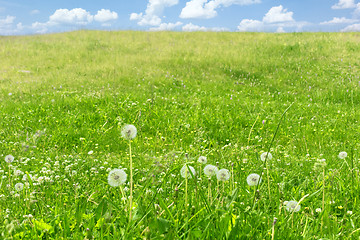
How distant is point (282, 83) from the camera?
1389cm

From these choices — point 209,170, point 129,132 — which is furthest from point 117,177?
point 209,170

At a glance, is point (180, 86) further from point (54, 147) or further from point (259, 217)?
point (259, 217)

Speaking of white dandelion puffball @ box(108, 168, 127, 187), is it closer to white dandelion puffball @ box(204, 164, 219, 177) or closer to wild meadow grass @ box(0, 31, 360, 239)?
wild meadow grass @ box(0, 31, 360, 239)

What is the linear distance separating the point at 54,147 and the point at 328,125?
700 centimetres

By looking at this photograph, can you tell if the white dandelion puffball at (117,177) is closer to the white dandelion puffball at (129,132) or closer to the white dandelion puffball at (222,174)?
the white dandelion puffball at (129,132)

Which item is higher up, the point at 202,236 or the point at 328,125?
the point at 202,236

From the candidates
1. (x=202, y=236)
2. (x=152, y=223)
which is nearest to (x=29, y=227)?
(x=152, y=223)

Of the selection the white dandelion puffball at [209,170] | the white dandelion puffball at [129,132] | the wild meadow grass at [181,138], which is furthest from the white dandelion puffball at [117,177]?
the white dandelion puffball at [209,170]

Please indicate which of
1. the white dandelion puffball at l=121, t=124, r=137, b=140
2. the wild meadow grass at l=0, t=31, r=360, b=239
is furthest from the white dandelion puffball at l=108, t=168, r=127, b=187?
the white dandelion puffball at l=121, t=124, r=137, b=140

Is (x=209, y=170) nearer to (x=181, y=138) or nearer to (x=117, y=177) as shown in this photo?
(x=117, y=177)

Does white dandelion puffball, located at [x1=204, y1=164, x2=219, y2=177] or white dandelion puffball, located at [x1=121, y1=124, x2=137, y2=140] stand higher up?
white dandelion puffball, located at [x1=121, y1=124, x2=137, y2=140]

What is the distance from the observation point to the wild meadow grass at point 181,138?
218 centimetres

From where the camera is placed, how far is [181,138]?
692cm

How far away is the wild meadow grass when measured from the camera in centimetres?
218
